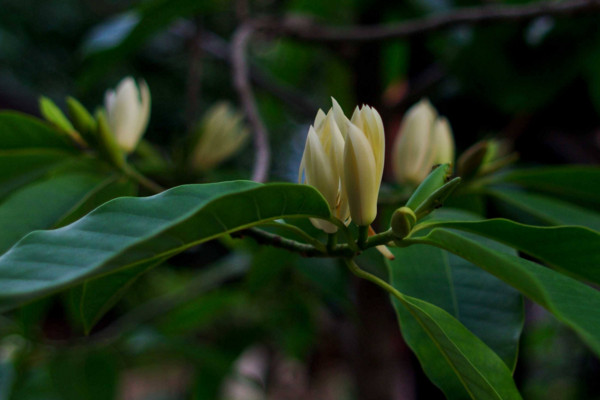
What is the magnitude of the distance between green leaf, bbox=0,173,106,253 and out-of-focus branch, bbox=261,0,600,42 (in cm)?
51

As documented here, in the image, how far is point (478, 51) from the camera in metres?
0.99

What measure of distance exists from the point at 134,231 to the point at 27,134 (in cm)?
36

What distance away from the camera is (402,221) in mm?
318

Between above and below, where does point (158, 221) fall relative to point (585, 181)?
above

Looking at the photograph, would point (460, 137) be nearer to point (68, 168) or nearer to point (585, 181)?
point (585, 181)

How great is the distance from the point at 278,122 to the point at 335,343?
716 millimetres

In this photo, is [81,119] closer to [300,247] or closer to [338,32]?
[300,247]

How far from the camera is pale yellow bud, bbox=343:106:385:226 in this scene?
1.08 feet

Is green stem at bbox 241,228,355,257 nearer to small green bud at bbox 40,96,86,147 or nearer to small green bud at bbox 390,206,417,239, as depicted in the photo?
small green bud at bbox 390,206,417,239

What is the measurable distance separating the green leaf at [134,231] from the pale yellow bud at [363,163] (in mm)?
34

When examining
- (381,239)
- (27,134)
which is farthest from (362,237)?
(27,134)

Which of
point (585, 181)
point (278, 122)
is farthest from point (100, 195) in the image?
point (278, 122)

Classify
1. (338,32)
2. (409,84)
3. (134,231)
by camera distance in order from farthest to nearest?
(409,84), (338,32), (134,231)

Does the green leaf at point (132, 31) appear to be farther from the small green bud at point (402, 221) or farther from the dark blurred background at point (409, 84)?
the small green bud at point (402, 221)
